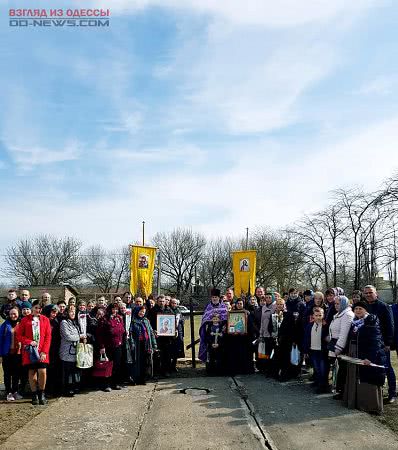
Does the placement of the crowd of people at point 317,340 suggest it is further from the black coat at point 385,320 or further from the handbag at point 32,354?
the handbag at point 32,354

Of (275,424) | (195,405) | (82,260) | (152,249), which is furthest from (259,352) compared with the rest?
(82,260)

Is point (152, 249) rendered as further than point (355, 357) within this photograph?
Yes

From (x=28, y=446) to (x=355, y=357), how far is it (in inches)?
193

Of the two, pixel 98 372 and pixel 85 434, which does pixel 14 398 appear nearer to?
pixel 98 372

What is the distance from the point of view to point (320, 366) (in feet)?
28.6

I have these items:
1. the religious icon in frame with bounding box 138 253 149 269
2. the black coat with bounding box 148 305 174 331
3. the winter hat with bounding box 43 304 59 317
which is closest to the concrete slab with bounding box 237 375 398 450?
the black coat with bounding box 148 305 174 331

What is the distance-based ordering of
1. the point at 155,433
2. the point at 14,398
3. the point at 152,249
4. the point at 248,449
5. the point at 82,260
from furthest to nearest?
1. the point at 82,260
2. the point at 152,249
3. the point at 14,398
4. the point at 155,433
5. the point at 248,449

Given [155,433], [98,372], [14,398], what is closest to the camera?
[155,433]

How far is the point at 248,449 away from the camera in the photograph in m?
5.62

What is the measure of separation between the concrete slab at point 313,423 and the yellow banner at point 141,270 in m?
9.30

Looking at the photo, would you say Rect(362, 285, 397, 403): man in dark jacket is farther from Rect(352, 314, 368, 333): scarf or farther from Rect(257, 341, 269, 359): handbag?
Rect(257, 341, 269, 359): handbag

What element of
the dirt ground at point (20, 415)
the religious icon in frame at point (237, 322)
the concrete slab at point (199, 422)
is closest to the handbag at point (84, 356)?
the dirt ground at point (20, 415)

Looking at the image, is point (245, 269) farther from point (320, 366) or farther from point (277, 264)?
point (277, 264)

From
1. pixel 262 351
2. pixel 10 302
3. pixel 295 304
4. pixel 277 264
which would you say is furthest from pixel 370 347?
pixel 277 264
